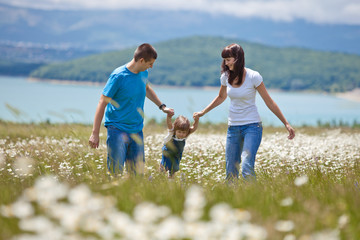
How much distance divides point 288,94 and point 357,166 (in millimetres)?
167839

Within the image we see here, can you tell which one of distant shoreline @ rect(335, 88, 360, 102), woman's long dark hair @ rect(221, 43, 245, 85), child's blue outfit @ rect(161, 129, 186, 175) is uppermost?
woman's long dark hair @ rect(221, 43, 245, 85)

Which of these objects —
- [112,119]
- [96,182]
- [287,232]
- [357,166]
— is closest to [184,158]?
[112,119]

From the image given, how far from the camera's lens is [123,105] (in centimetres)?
562

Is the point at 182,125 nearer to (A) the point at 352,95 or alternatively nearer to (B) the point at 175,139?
(B) the point at 175,139

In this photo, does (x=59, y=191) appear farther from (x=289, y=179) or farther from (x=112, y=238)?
(x=289, y=179)

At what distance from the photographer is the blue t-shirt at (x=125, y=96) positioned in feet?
18.1

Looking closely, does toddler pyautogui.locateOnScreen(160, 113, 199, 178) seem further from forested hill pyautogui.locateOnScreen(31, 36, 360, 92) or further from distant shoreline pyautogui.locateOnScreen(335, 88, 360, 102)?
forested hill pyautogui.locateOnScreen(31, 36, 360, 92)

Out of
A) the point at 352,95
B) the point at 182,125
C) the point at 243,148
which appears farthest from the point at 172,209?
the point at 352,95

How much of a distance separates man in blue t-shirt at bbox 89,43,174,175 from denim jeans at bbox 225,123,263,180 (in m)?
1.34

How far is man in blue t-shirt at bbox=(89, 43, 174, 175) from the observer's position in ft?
18.0

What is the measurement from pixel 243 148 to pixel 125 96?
1781mm

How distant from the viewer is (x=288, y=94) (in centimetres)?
16975

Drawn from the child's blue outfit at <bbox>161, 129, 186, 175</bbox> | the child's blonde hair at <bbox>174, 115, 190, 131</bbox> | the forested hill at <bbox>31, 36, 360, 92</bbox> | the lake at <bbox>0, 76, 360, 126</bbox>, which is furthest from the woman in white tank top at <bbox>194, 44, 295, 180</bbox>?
the forested hill at <bbox>31, 36, 360, 92</bbox>

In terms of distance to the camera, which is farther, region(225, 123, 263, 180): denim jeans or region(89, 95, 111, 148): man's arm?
region(225, 123, 263, 180): denim jeans
